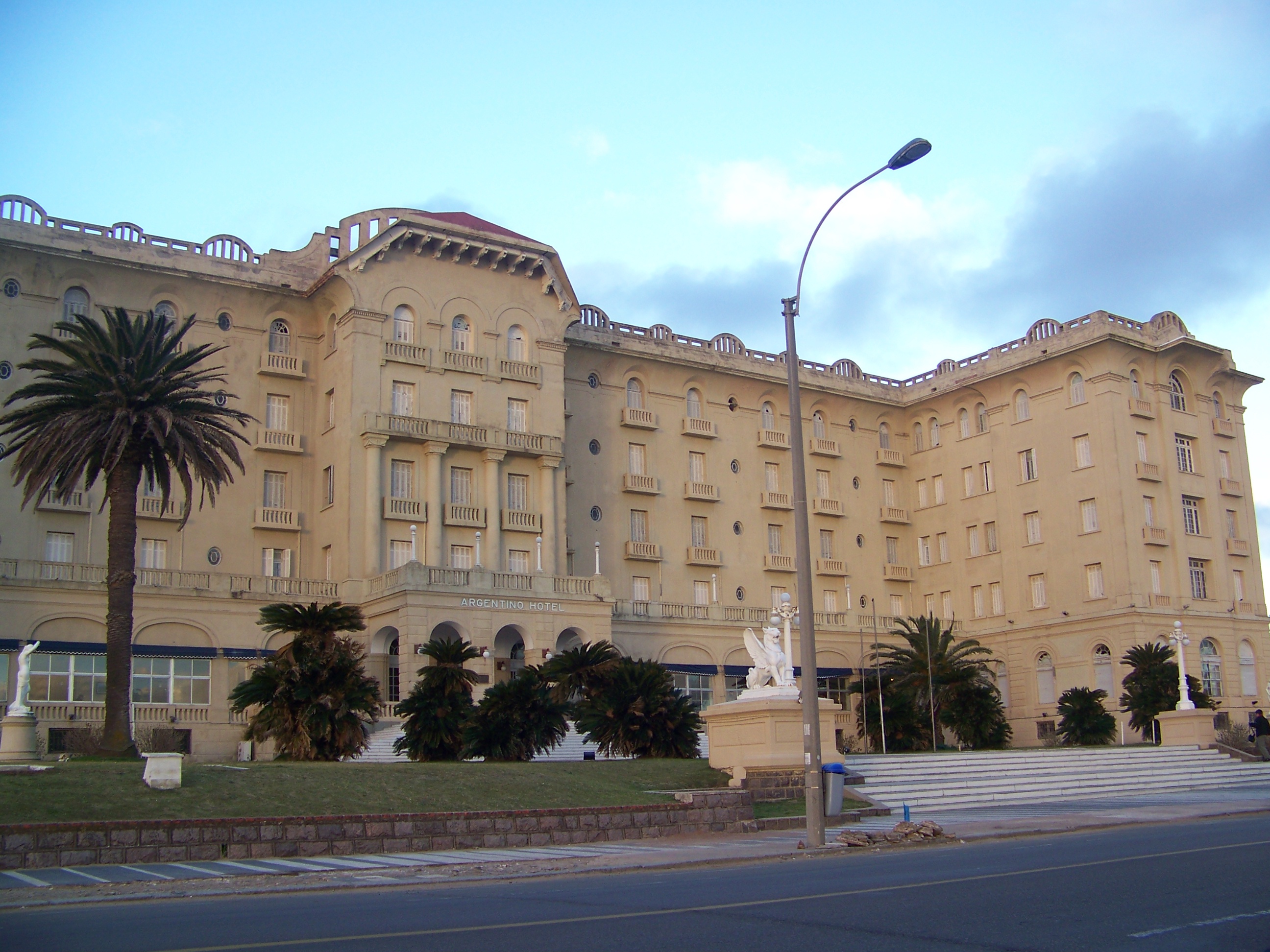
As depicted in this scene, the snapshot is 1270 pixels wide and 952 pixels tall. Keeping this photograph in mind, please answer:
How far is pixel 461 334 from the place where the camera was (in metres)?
50.7

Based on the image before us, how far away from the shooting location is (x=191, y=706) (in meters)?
40.8

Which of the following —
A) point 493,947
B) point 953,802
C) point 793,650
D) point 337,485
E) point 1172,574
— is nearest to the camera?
point 493,947

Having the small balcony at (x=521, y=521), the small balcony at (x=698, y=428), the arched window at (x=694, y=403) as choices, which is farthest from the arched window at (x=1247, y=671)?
the small balcony at (x=521, y=521)

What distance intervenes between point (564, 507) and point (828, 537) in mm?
16584

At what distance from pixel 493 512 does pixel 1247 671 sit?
36.3m

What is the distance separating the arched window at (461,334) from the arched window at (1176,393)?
33.8 metres

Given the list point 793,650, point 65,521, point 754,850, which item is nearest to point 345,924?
point 754,850

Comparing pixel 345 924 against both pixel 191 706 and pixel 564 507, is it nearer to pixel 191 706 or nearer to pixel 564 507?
pixel 191 706

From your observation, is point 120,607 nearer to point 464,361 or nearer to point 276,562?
point 276,562

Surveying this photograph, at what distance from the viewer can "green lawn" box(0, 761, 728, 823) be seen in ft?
60.1

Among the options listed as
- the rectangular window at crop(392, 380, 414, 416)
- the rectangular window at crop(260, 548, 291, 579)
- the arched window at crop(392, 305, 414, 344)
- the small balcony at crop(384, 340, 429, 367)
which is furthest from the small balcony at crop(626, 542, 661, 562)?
the rectangular window at crop(260, 548, 291, 579)

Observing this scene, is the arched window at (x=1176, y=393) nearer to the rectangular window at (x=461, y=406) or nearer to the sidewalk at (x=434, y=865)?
the rectangular window at (x=461, y=406)

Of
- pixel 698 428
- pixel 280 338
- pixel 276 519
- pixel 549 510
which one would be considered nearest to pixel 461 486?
pixel 549 510

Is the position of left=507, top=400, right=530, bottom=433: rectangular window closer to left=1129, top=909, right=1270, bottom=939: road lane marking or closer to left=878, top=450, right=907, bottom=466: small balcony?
left=878, top=450, right=907, bottom=466: small balcony
